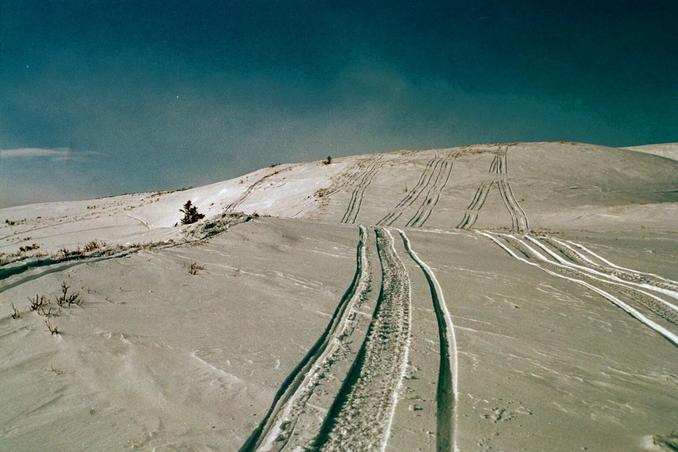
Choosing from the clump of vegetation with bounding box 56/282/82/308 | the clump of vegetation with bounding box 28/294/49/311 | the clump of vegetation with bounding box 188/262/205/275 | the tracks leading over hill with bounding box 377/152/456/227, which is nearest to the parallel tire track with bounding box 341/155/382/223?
the tracks leading over hill with bounding box 377/152/456/227

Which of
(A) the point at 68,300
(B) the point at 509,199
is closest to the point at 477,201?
(B) the point at 509,199

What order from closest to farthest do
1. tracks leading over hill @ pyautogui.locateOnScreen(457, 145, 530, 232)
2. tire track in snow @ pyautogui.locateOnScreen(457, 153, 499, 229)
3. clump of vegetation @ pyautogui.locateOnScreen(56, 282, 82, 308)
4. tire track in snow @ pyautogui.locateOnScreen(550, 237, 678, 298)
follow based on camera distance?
clump of vegetation @ pyautogui.locateOnScreen(56, 282, 82, 308) → tire track in snow @ pyautogui.locateOnScreen(550, 237, 678, 298) → tracks leading over hill @ pyautogui.locateOnScreen(457, 145, 530, 232) → tire track in snow @ pyautogui.locateOnScreen(457, 153, 499, 229)

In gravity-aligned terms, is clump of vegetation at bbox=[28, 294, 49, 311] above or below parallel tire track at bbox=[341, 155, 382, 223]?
below

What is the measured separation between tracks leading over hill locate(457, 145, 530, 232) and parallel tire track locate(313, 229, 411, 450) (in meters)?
11.9

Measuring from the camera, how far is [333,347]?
3.60 m

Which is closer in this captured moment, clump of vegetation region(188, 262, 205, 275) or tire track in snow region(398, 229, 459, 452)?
tire track in snow region(398, 229, 459, 452)

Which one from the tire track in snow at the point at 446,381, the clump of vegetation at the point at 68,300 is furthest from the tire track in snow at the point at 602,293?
the clump of vegetation at the point at 68,300

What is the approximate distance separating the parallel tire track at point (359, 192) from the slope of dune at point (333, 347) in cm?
824

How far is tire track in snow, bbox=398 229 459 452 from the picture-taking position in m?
2.40

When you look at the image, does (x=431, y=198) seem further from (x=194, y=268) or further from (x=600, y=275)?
(x=194, y=268)

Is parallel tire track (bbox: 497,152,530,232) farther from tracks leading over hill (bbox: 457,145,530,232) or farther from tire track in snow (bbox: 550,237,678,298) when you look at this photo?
tire track in snow (bbox: 550,237,678,298)

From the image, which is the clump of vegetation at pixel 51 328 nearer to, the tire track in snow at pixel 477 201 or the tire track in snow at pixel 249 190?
the tire track in snow at pixel 477 201

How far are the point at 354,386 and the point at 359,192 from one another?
63.3 ft

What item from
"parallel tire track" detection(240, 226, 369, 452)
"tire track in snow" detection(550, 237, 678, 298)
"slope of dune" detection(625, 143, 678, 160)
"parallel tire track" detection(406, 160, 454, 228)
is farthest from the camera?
"slope of dune" detection(625, 143, 678, 160)
